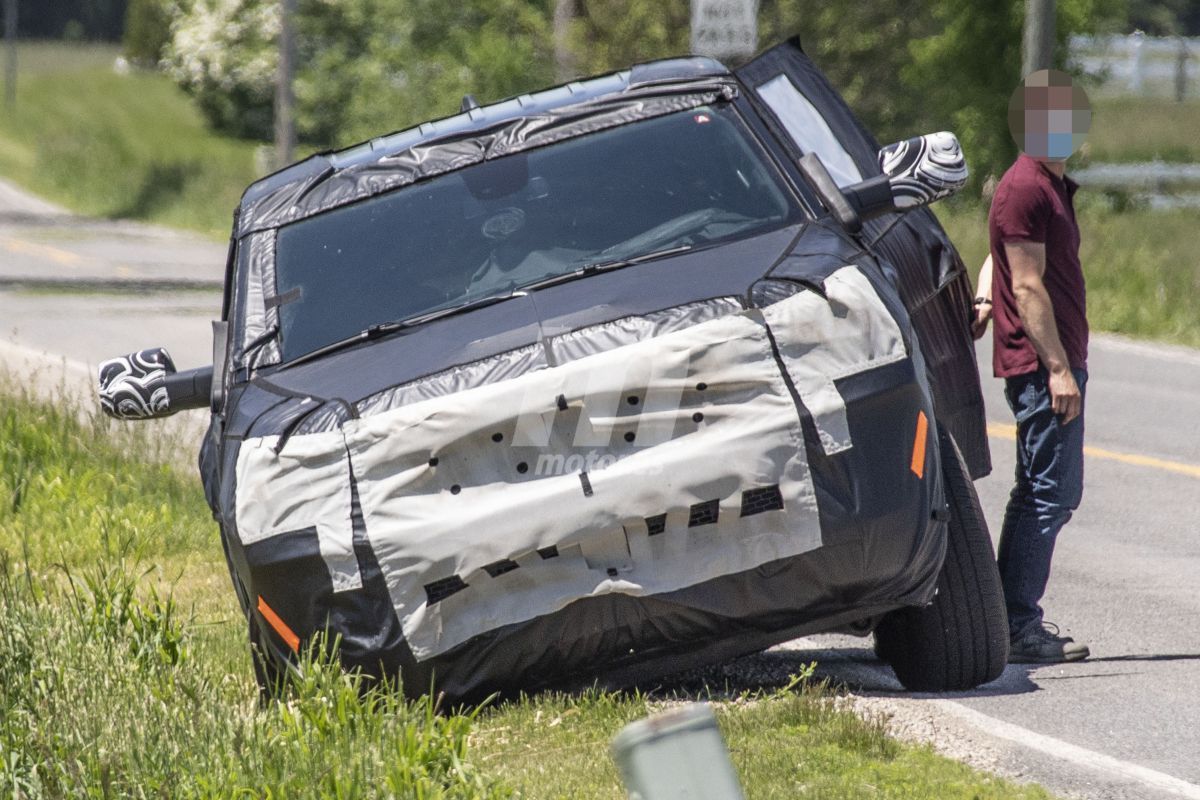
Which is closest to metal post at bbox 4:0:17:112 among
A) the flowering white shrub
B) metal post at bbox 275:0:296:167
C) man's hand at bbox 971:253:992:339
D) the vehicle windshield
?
the flowering white shrub

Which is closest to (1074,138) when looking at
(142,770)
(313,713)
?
(313,713)

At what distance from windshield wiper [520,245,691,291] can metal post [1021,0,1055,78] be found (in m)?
11.5

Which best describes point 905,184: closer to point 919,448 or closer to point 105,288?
point 919,448

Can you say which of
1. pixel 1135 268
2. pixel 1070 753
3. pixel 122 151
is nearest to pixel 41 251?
pixel 122 151

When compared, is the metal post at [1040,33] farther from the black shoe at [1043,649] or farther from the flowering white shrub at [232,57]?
the flowering white shrub at [232,57]

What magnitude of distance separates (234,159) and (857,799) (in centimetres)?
3903

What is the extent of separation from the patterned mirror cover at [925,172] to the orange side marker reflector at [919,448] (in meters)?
0.98

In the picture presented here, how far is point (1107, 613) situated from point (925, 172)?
215 centimetres

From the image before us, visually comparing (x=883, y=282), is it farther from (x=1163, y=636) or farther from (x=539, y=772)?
(x=1163, y=636)

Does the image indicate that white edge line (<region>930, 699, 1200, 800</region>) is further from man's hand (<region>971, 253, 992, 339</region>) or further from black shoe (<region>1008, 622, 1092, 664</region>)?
man's hand (<region>971, 253, 992, 339</region>)

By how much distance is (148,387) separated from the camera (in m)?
5.76

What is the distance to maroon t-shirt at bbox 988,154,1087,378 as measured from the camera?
5871mm

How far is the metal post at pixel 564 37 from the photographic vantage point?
23375 millimetres

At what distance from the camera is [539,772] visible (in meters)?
4.49
